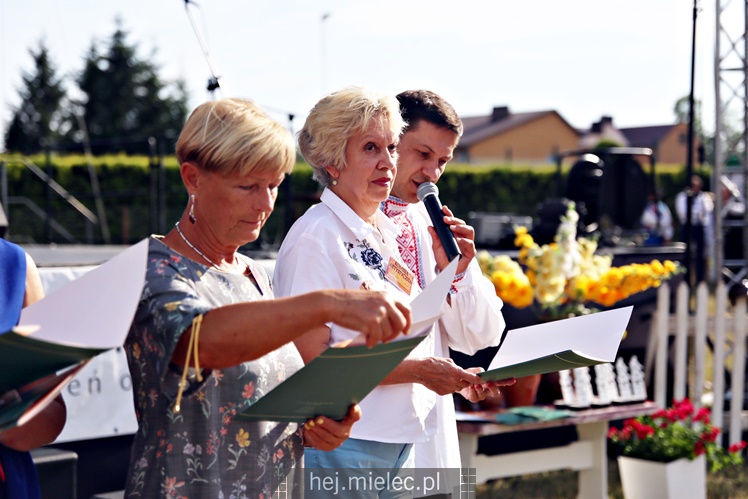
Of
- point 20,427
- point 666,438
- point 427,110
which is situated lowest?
point 20,427

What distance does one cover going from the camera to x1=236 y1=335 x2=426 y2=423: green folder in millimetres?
1380

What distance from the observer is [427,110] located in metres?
2.49

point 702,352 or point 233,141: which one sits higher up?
point 702,352

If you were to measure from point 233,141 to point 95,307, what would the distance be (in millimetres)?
380

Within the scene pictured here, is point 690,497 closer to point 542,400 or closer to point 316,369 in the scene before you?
point 542,400

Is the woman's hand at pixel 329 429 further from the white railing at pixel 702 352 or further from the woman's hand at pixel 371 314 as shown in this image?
the white railing at pixel 702 352

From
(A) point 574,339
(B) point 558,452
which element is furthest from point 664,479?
(A) point 574,339

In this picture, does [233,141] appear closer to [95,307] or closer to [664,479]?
[95,307]

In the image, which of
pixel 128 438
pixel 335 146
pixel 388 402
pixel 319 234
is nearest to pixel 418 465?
pixel 388 402

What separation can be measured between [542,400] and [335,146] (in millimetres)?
3188

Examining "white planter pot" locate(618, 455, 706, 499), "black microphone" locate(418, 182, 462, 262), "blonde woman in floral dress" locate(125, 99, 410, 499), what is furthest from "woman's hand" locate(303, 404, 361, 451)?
"white planter pot" locate(618, 455, 706, 499)

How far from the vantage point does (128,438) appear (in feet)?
14.1

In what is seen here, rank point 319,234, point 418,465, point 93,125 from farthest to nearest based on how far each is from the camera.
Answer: point 93,125 → point 418,465 → point 319,234

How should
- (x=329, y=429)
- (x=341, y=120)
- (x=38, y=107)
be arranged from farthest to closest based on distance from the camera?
(x=38, y=107) → (x=341, y=120) → (x=329, y=429)
